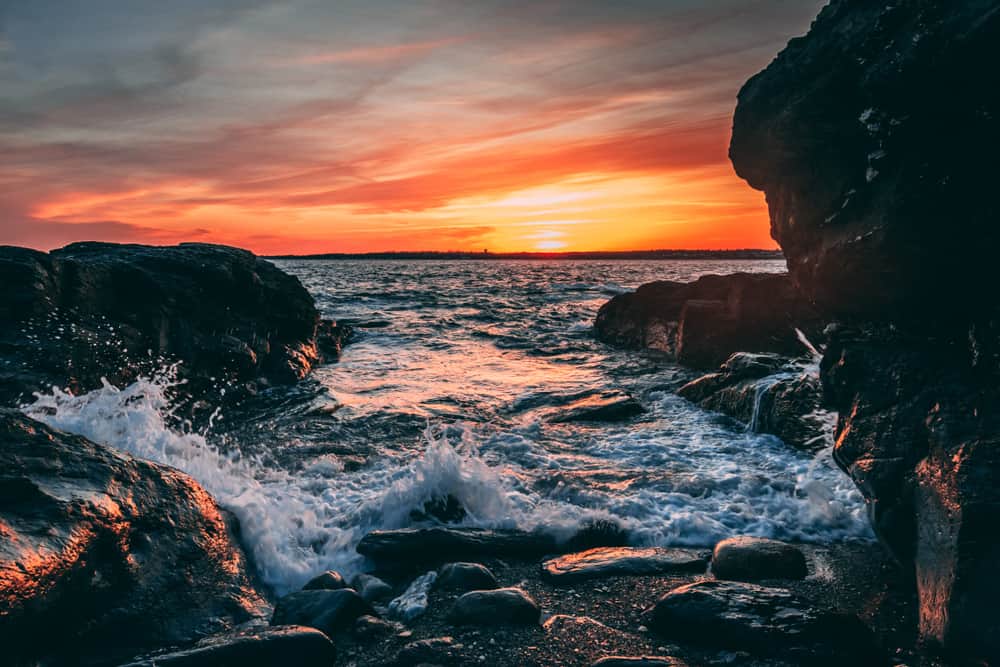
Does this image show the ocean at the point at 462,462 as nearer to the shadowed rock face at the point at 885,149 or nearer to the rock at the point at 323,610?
the rock at the point at 323,610

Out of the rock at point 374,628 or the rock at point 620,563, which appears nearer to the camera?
the rock at point 374,628

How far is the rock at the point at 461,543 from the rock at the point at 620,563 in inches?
10.2

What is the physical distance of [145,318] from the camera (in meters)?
9.01

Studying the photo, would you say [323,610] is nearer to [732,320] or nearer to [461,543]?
[461,543]

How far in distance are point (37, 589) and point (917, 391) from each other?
5.32 metres

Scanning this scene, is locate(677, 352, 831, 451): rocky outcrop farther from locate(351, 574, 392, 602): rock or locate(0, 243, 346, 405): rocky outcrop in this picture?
locate(0, 243, 346, 405): rocky outcrop

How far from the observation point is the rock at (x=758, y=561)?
3932 mm

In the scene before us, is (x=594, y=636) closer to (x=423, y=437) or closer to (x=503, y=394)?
(x=423, y=437)

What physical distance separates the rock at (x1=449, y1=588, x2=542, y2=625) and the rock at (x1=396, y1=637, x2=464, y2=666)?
0.24 metres

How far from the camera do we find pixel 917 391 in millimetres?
3865

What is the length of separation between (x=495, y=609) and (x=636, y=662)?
89 centimetres

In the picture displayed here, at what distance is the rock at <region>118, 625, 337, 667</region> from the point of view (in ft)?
9.16

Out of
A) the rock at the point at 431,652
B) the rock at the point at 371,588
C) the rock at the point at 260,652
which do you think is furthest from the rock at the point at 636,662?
the rock at the point at 371,588

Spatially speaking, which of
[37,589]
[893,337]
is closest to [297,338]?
[37,589]
